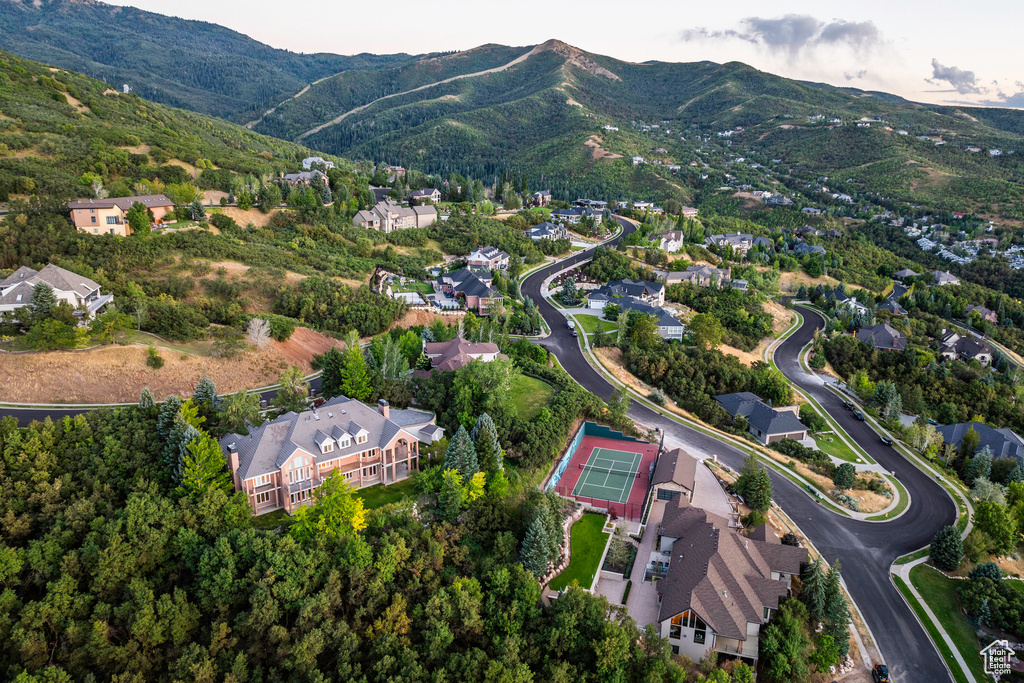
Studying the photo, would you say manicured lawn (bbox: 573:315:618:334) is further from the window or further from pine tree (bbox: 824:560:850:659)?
the window

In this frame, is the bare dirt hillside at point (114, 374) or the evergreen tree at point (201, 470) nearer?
the evergreen tree at point (201, 470)

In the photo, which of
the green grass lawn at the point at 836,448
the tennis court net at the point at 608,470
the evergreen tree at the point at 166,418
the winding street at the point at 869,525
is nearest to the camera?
the winding street at the point at 869,525

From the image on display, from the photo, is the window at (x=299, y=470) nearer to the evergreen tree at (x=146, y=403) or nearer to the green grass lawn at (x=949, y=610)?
the evergreen tree at (x=146, y=403)

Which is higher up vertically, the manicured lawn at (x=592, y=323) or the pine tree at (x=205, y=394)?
the pine tree at (x=205, y=394)

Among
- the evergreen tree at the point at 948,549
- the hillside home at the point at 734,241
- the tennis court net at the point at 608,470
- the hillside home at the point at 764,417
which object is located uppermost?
the evergreen tree at the point at 948,549

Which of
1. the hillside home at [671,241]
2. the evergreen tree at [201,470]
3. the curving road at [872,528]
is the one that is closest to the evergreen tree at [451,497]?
the evergreen tree at [201,470]

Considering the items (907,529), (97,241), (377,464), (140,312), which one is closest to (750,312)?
(907,529)

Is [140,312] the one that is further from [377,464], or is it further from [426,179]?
[426,179]

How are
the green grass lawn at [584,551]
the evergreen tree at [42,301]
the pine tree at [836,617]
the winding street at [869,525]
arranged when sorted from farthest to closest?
the evergreen tree at [42,301] → the green grass lawn at [584,551] → the winding street at [869,525] → the pine tree at [836,617]
